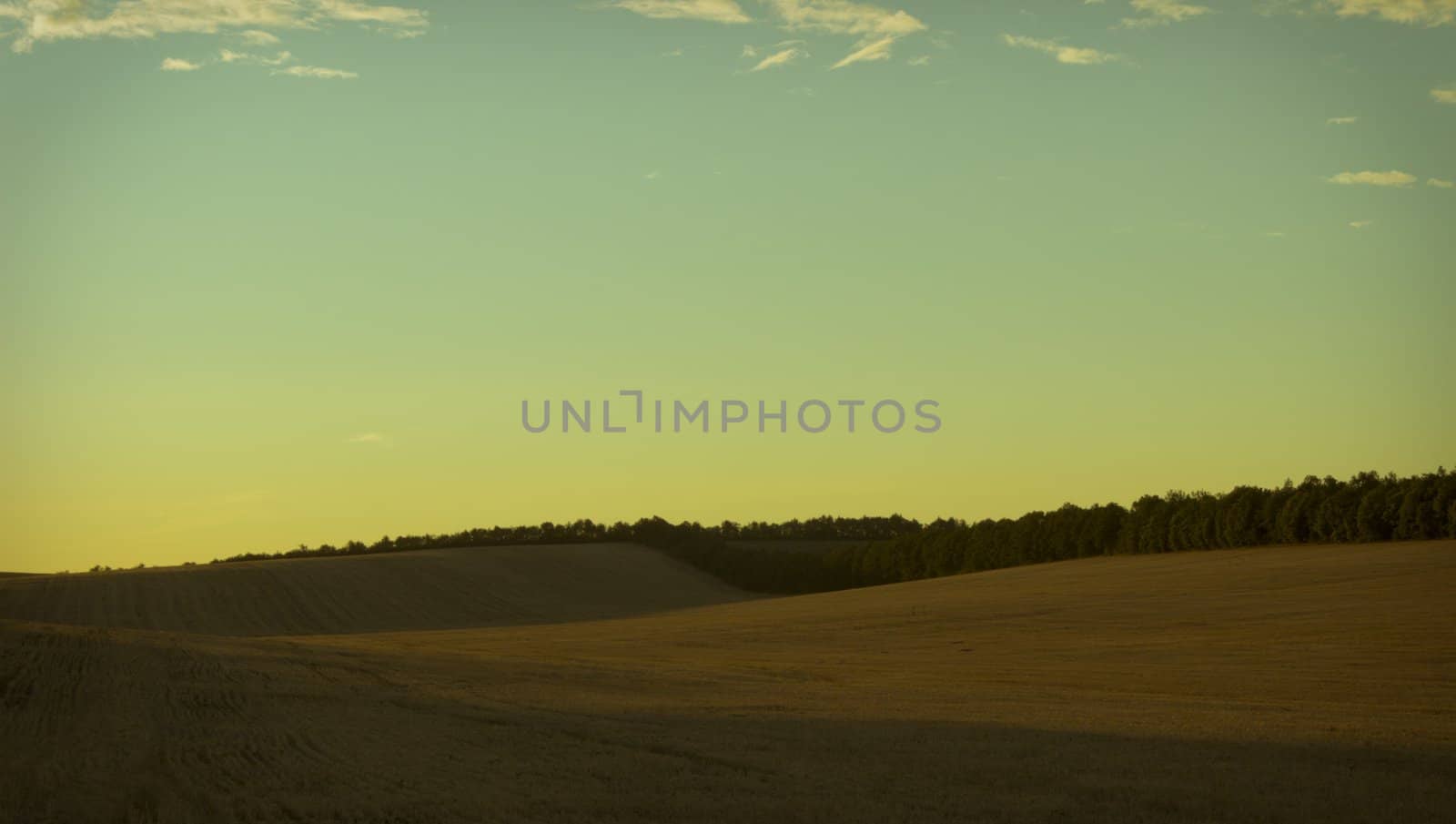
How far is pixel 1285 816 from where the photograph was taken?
14641 millimetres

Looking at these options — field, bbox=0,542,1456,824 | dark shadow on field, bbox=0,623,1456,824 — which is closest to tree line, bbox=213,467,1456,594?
field, bbox=0,542,1456,824

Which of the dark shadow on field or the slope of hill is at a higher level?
the slope of hill

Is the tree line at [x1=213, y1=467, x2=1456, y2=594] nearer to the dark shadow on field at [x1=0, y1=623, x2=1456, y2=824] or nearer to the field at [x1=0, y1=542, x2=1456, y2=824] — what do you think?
the field at [x1=0, y1=542, x2=1456, y2=824]

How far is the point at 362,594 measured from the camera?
69062mm

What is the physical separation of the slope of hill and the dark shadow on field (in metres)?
36.0

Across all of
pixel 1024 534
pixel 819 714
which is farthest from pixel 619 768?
pixel 1024 534

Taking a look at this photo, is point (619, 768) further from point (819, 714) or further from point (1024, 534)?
point (1024, 534)

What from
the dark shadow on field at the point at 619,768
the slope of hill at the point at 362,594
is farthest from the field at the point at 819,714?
the slope of hill at the point at 362,594

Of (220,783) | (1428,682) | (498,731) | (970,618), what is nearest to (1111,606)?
(970,618)

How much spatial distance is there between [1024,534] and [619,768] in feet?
214

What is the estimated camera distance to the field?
15.3 meters

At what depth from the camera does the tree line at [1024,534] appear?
57.0 m

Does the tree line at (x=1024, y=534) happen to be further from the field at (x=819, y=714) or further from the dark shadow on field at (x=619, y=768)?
the dark shadow on field at (x=619, y=768)

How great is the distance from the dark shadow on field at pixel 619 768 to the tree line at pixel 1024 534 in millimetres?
41280
